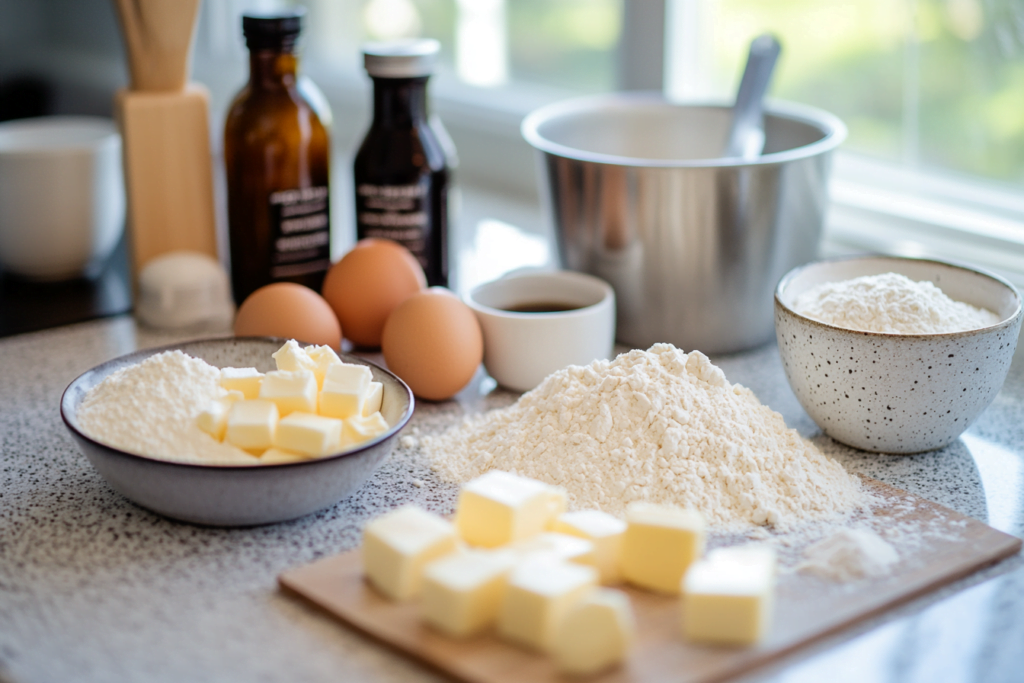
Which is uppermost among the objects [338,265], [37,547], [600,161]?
[600,161]

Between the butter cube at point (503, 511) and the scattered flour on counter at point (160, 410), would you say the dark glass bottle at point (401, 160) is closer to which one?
the scattered flour on counter at point (160, 410)

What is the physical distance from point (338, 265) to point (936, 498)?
64 cm

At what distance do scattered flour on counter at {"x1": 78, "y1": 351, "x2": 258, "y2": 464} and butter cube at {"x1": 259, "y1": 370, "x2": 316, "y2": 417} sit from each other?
5 centimetres

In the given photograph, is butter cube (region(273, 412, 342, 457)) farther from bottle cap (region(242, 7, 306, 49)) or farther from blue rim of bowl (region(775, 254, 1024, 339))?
bottle cap (region(242, 7, 306, 49))

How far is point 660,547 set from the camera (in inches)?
28.5

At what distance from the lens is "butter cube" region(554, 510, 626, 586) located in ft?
2.41

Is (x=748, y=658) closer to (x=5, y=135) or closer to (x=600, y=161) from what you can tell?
(x=600, y=161)

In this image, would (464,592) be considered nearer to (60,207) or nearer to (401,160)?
(401,160)

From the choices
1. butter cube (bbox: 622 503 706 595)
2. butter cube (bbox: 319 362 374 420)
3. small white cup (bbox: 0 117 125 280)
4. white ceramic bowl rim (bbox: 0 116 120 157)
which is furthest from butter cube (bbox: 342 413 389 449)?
white ceramic bowl rim (bbox: 0 116 120 157)

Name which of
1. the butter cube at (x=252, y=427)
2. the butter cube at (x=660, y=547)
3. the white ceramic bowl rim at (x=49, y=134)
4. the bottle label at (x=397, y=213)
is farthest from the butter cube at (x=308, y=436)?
the white ceramic bowl rim at (x=49, y=134)

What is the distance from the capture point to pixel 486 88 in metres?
1.93

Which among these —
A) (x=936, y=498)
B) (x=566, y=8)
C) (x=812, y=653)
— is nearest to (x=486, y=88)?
(x=566, y=8)

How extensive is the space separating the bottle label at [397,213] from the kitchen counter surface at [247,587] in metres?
0.25

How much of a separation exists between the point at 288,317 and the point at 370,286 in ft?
0.35
